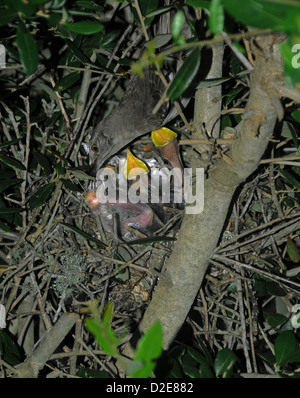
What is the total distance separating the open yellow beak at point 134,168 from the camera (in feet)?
7.49

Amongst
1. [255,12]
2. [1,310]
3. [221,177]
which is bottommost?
[1,310]

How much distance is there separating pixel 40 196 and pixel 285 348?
1.17m

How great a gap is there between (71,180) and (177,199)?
58cm

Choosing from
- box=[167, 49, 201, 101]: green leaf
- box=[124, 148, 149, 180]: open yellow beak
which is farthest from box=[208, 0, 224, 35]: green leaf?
box=[124, 148, 149, 180]: open yellow beak

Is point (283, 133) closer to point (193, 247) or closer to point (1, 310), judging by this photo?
point (193, 247)

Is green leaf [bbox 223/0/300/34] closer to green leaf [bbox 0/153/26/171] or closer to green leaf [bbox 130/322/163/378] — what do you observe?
green leaf [bbox 130/322/163/378]

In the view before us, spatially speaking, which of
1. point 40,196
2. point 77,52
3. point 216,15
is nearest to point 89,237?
point 40,196

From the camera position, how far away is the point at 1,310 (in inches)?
69.7

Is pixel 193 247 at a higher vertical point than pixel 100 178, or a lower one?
lower

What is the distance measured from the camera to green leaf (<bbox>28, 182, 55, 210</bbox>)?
1.81m

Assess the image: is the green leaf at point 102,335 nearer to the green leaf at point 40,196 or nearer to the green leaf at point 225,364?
the green leaf at point 225,364

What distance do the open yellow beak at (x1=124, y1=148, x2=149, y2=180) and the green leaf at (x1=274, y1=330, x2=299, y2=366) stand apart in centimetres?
117

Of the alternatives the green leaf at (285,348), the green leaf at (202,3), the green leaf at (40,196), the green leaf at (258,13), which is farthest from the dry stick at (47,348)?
the green leaf at (258,13)
